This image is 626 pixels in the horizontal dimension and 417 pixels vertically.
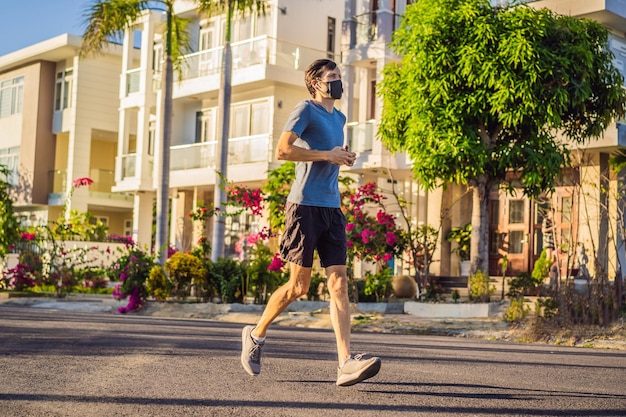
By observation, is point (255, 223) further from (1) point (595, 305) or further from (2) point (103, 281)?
(1) point (595, 305)

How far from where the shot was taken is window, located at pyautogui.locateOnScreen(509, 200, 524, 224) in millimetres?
28484

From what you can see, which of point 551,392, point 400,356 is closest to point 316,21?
point 400,356

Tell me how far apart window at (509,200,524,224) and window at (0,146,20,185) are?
24.7 m

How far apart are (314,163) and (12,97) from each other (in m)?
42.2

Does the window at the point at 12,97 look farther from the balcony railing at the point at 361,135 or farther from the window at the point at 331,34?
the balcony railing at the point at 361,135

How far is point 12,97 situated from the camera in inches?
1853

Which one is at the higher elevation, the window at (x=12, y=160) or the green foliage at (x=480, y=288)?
the window at (x=12, y=160)

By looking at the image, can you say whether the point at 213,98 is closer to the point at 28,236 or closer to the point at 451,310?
the point at 28,236

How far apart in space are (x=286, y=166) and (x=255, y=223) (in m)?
12.1

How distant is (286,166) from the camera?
23.6 metres

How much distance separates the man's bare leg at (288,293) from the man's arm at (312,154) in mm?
715

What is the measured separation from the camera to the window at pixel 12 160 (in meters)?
46.1

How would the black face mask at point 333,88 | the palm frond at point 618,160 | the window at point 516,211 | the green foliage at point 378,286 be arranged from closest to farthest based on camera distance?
the black face mask at point 333,88, the green foliage at point 378,286, the palm frond at point 618,160, the window at point 516,211

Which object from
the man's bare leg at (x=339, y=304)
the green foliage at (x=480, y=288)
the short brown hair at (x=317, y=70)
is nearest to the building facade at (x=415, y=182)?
the green foliage at (x=480, y=288)
